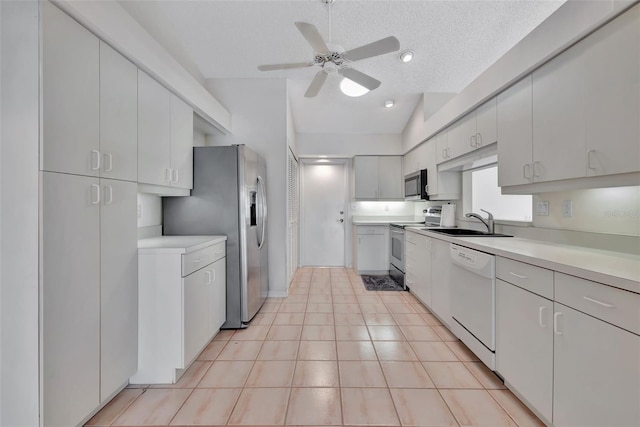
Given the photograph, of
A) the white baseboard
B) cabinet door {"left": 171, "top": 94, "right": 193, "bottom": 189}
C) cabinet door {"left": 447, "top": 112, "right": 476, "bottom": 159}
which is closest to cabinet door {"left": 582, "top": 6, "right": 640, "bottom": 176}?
cabinet door {"left": 447, "top": 112, "right": 476, "bottom": 159}

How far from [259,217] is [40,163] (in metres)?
1.96

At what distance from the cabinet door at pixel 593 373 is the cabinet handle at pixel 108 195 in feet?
7.65

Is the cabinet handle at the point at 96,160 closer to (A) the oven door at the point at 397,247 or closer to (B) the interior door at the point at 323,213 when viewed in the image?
(A) the oven door at the point at 397,247

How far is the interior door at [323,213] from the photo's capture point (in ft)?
17.8

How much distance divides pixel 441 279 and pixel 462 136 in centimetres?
149

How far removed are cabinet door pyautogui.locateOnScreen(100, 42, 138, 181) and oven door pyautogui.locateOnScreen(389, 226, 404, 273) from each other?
331 centimetres

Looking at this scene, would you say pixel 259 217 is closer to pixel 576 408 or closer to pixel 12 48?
pixel 12 48

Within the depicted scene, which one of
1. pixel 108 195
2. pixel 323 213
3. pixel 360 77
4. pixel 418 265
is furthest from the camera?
pixel 323 213

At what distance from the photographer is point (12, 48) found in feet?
3.82

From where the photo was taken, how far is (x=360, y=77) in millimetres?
2346

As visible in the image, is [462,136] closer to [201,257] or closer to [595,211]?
[595,211]

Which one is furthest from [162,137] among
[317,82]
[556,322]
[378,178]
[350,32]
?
[378,178]

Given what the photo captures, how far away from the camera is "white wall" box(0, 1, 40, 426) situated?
1154 mm

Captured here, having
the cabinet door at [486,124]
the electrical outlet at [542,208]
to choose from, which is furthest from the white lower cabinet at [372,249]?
the electrical outlet at [542,208]
